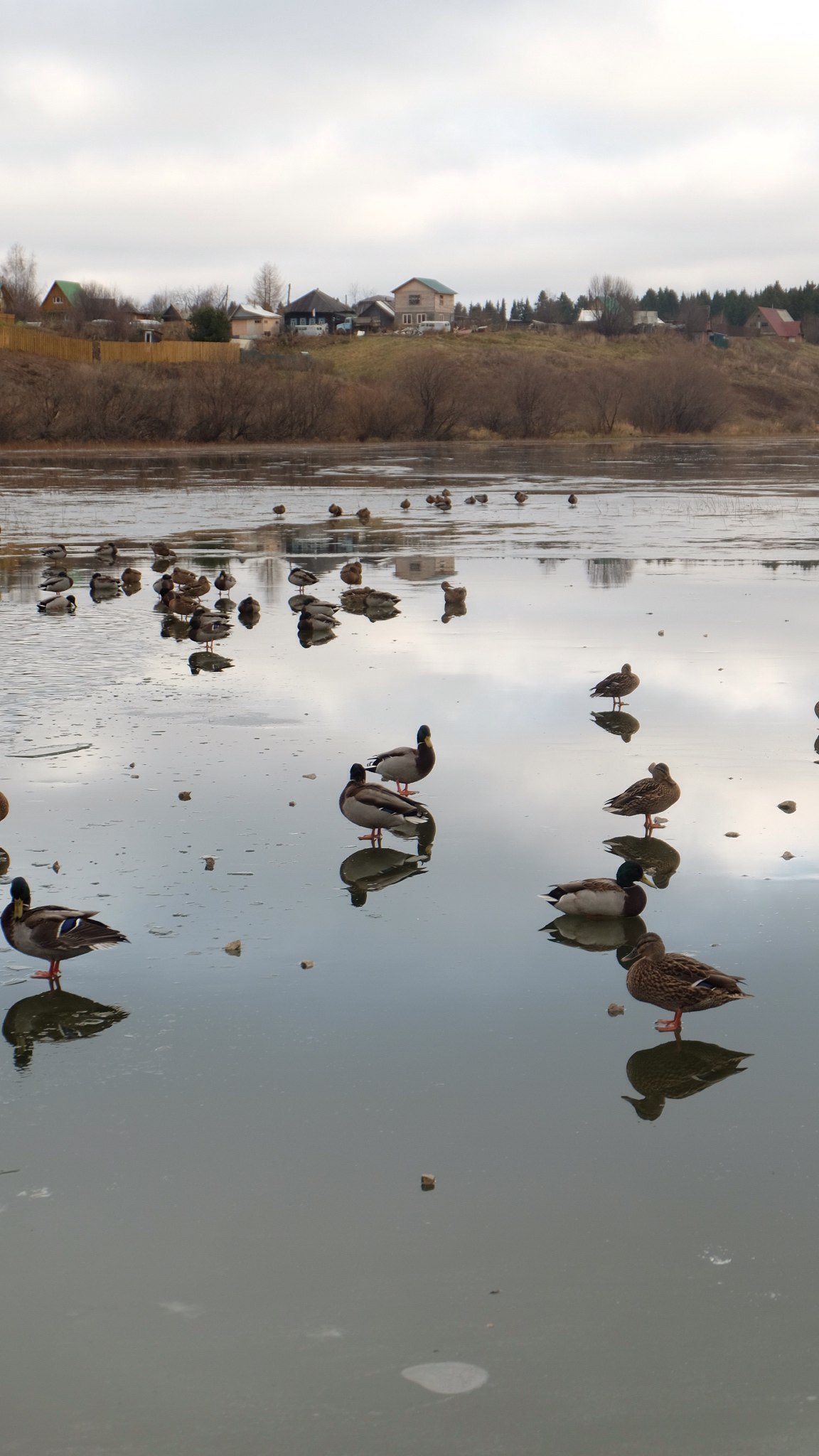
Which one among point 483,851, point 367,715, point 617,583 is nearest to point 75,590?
point 617,583

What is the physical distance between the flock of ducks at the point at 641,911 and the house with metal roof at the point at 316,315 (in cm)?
13504

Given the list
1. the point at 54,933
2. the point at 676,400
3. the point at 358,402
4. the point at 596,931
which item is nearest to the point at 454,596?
the point at 596,931

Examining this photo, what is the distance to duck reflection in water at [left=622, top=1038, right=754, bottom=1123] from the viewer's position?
5613 millimetres

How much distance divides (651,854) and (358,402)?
69779mm

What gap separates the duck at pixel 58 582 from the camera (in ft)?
65.2

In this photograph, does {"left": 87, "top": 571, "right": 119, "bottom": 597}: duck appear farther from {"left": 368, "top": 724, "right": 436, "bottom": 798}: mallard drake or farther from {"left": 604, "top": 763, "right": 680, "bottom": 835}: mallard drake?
{"left": 604, "top": 763, "right": 680, "bottom": 835}: mallard drake

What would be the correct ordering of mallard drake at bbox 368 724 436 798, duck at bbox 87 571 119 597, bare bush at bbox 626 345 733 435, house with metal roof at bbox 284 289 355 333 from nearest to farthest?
mallard drake at bbox 368 724 436 798, duck at bbox 87 571 119 597, bare bush at bbox 626 345 733 435, house with metal roof at bbox 284 289 355 333

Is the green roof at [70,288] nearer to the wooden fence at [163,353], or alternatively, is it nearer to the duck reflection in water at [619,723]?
the wooden fence at [163,353]

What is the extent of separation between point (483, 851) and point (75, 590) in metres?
14.4

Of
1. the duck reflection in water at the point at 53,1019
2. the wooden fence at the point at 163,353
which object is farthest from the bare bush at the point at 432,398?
the duck reflection in water at the point at 53,1019

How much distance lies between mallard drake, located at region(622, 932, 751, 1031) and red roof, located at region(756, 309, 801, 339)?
17048cm

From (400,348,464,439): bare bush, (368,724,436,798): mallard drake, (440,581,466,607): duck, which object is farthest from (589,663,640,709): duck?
(400,348,464,439): bare bush

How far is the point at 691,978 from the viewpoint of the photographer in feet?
20.3

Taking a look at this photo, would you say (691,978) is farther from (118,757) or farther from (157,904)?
(118,757)
